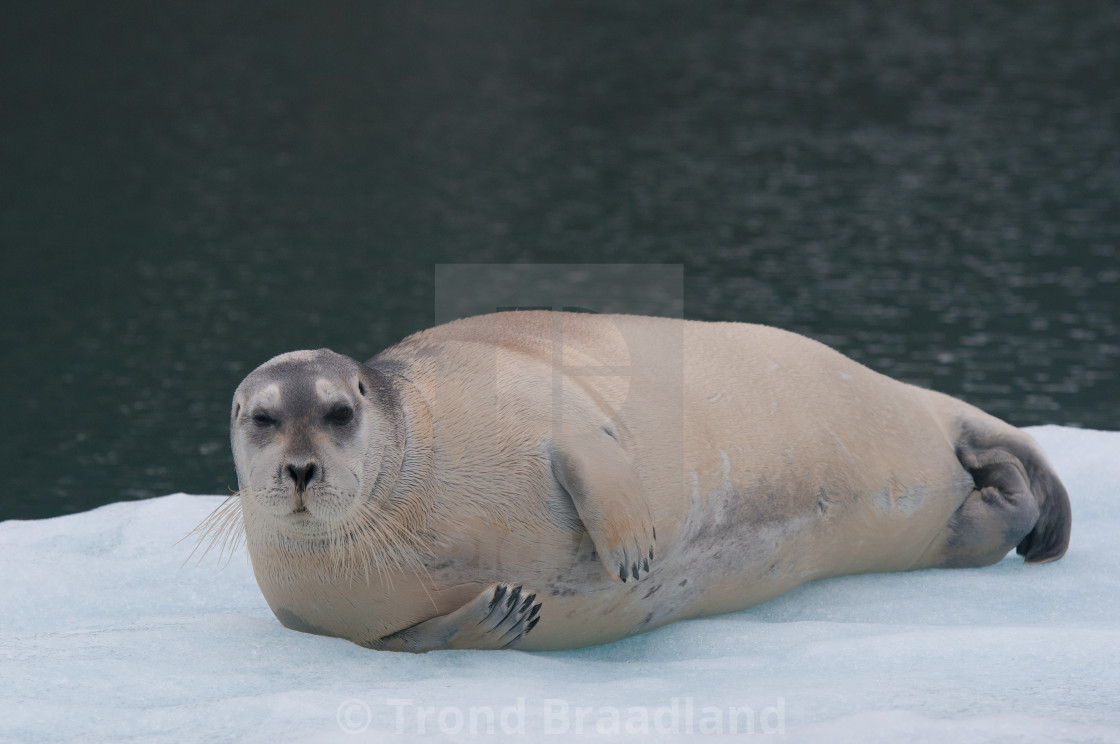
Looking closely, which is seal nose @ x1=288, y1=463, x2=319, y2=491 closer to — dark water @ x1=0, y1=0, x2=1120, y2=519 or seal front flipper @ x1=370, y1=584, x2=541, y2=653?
seal front flipper @ x1=370, y1=584, x2=541, y2=653

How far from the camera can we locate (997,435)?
491 centimetres

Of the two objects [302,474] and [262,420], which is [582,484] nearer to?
[302,474]

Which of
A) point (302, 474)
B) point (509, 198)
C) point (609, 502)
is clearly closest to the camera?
point (302, 474)

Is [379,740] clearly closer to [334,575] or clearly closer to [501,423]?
[334,575]

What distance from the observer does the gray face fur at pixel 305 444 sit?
3.36 m

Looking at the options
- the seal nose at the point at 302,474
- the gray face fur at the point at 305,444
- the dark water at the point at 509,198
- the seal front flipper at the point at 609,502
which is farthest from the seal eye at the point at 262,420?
the dark water at the point at 509,198

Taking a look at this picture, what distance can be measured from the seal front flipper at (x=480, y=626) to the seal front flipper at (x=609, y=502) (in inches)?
10.3

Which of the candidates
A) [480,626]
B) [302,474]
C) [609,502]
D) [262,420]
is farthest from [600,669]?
[262,420]

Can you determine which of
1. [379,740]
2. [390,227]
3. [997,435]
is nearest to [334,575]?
[379,740]

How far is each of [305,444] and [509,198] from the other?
10509mm

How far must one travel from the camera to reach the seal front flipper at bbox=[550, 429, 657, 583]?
143 inches

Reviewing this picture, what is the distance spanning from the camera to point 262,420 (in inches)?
134

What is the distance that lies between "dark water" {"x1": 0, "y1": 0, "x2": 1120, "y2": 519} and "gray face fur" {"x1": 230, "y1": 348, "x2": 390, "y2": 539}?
9.90ft

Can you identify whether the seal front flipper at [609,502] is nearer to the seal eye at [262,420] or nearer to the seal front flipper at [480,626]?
the seal front flipper at [480,626]
